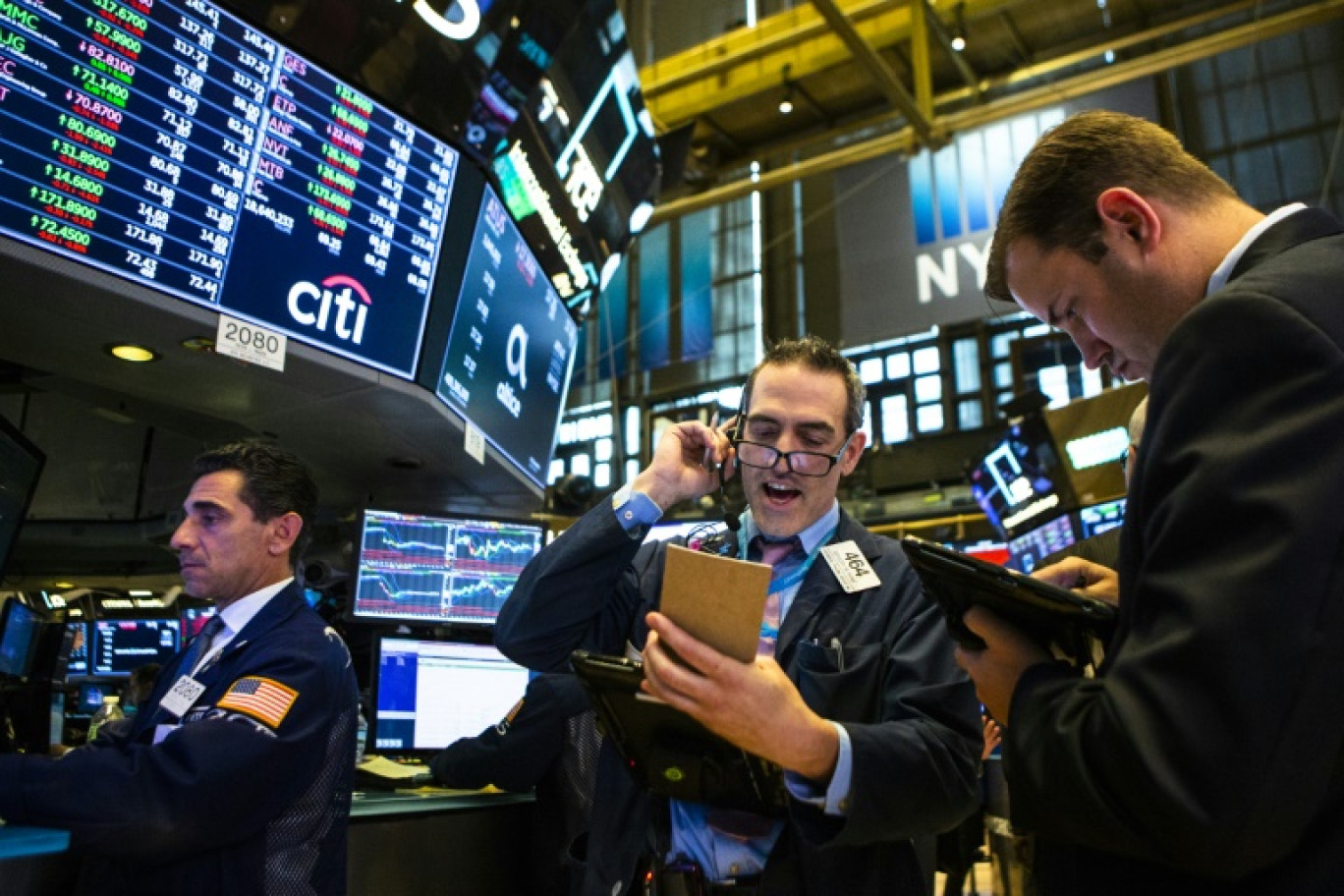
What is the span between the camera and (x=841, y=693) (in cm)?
167

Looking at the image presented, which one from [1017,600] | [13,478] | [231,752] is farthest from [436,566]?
[1017,600]

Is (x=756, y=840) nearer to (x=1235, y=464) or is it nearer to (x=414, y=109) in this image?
(x=1235, y=464)

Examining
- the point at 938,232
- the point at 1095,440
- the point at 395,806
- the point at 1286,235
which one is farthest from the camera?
the point at 938,232

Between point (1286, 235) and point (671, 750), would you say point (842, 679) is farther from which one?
point (1286, 235)

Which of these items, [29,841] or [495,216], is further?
[495,216]

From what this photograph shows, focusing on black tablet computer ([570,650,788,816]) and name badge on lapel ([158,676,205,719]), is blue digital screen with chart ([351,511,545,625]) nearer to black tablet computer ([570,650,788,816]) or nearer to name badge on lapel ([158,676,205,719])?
name badge on lapel ([158,676,205,719])

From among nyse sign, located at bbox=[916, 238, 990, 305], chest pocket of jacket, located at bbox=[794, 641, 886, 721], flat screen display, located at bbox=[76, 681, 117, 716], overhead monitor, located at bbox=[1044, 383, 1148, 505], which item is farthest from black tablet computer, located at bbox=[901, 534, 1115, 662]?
nyse sign, located at bbox=[916, 238, 990, 305]

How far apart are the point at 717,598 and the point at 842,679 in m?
0.56

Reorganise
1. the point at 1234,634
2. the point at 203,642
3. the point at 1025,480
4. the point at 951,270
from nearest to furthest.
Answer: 1. the point at 1234,634
2. the point at 203,642
3. the point at 1025,480
4. the point at 951,270

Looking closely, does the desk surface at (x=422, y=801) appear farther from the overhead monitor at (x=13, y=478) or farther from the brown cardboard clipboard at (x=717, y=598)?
the brown cardboard clipboard at (x=717, y=598)

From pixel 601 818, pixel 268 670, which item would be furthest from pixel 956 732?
pixel 268 670

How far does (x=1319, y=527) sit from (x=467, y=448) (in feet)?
10.0

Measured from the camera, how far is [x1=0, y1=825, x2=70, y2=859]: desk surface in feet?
5.05

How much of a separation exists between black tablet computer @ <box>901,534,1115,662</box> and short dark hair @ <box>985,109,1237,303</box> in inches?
14.9
